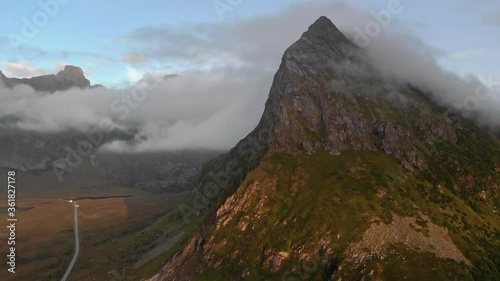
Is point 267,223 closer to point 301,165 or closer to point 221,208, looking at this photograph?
point 221,208

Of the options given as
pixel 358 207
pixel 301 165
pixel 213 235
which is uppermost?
pixel 301 165

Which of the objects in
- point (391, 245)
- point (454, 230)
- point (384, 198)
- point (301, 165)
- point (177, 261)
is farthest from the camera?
point (301, 165)

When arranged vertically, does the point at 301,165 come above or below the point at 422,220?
above

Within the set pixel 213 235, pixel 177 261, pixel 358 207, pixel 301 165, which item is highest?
pixel 301 165

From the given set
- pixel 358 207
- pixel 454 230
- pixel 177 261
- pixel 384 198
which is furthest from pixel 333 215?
pixel 177 261

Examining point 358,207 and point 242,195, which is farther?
point 242,195

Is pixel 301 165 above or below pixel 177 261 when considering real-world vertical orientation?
above

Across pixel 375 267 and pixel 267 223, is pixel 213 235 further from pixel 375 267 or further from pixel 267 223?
pixel 375 267

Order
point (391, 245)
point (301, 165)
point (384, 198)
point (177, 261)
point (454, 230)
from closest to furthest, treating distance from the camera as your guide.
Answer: point (391, 245) → point (454, 230) → point (384, 198) → point (177, 261) → point (301, 165)

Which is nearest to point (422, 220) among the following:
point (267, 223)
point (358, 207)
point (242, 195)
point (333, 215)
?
point (358, 207)
